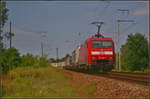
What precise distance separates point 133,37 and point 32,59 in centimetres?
3632

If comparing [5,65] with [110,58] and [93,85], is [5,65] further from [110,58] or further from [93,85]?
[93,85]

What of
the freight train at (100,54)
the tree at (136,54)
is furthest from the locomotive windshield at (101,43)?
the tree at (136,54)

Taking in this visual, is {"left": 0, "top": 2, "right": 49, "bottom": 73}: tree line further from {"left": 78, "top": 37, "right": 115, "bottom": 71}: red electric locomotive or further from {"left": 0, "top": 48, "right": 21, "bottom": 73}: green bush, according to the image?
{"left": 78, "top": 37, "right": 115, "bottom": 71}: red electric locomotive

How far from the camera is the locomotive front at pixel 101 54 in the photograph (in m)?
22.3

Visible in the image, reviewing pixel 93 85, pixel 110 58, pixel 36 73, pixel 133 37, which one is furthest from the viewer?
pixel 133 37

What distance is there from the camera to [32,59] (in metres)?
26.1

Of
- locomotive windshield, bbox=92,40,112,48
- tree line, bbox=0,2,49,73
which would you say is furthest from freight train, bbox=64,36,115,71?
tree line, bbox=0,2,49,73

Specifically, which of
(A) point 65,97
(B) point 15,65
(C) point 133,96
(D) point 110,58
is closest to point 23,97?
(A) point 65,97

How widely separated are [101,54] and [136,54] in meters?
34.1

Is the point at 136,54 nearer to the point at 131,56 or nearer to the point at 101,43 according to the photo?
the point at 131,56

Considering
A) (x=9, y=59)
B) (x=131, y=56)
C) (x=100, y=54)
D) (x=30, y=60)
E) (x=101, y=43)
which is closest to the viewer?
(x=100, y=54)

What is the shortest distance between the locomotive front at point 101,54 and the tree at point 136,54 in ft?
95.1

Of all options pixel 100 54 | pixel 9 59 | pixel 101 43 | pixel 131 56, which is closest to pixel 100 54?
pixel 100 54

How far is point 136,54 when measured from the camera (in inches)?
2164
